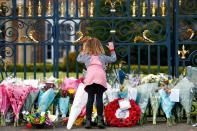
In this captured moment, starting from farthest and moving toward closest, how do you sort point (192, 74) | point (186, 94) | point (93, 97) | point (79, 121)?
point (192, 74) < point (79, 121) < point (186, 94) < point (93, 97)

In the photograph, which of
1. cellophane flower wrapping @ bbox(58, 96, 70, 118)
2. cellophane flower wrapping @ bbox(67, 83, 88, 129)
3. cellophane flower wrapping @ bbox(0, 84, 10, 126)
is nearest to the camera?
cellophane flower wrapping @ bbox(67, 83, 88, 129)

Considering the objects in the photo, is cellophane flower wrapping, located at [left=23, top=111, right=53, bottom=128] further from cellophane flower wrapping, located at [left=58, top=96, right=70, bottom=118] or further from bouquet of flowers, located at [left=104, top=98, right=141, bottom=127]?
bouquet of flowers, located at [left=104, top=98, right=141, bottom=127]

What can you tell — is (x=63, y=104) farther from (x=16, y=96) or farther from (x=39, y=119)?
(x=16, y=96)

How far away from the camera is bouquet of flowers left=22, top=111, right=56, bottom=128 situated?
909 cm

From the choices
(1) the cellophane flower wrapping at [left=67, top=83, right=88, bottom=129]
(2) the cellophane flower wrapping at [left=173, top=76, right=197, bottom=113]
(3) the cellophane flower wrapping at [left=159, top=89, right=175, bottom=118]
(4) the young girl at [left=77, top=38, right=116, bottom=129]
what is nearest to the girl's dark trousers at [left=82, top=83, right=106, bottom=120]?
(4) the young girl at [left=77, top=38, right=116, bottom=129]

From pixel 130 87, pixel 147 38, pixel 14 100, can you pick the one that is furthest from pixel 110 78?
pixel 14 100

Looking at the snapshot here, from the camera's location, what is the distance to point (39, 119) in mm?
9086

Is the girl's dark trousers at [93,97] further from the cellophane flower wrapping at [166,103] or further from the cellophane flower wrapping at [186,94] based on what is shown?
the cellophane flower wrapping at [186,94]

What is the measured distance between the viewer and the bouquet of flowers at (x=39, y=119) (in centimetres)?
909

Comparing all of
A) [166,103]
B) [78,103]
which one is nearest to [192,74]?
[166,103]

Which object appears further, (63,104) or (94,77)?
(63,104)

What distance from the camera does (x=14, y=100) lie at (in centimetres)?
937

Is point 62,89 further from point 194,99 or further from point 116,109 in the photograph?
point 194,99

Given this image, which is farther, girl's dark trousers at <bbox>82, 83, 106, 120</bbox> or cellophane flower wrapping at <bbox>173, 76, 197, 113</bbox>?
cellophane flower wrapping at <bbox>173, 76, 197, 113</bbox>
